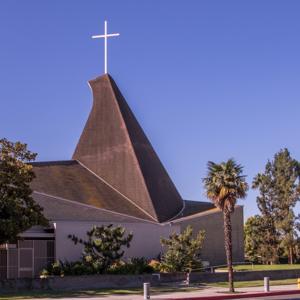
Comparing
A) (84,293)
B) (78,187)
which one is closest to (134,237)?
(78,187)

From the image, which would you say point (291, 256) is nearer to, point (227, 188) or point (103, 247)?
point (103, 247)

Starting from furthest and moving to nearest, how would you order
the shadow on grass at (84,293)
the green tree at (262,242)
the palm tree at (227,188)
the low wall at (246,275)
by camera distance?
the green tree at (262,242), the low wall at (246,275), the palm tree at (227,188), the shadow on grass at (84,293)

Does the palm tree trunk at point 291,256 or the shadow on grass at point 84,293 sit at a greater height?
the palm tree trunk at point 291,256

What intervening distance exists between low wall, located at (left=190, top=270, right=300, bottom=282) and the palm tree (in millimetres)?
6844

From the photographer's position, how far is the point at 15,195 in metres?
35.0

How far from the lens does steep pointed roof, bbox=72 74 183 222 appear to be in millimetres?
55125

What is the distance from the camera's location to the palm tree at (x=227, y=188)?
34.1 meters

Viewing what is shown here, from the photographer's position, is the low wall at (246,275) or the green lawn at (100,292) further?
the low wall at (246,275)

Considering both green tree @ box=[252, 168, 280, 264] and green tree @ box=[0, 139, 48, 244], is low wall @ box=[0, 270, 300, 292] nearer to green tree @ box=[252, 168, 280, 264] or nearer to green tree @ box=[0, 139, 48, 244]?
green tree @ box=[0, 139, 48, 244]

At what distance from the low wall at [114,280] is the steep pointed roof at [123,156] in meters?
11.9

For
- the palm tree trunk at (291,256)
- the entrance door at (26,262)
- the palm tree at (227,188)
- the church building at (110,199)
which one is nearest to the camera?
the palm tree at (227,188)

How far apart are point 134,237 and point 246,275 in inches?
396

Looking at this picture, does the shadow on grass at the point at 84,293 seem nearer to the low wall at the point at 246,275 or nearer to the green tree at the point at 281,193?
the low wall at the point at 246,275

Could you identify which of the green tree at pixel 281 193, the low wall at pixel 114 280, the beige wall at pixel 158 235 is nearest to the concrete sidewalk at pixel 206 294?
the low wall at pixel 114 280
